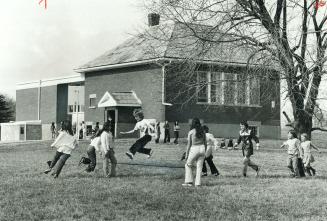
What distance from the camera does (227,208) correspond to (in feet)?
34.0

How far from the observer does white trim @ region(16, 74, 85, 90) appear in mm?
49766

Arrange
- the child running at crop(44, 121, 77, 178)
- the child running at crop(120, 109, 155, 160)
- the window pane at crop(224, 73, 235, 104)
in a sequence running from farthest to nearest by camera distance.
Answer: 1. the window pane at crop(224, 73, 235, 104)
2. the child running at crop(120, 109, 155, 160)
3. the child running at crop(44, 121, 77, 178)

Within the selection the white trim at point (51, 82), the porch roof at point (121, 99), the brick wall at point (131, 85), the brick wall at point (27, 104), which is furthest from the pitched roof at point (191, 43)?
the brick wall at point (27, 104)

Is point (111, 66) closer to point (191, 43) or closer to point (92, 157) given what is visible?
point (191, 43)

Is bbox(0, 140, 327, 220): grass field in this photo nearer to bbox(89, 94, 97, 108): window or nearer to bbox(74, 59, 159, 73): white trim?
bbox(74, 59, 159, 73): white trim

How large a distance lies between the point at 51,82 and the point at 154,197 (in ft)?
144

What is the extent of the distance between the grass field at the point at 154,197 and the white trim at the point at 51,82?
33.3m

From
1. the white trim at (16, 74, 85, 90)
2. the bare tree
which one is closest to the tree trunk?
the bare tree

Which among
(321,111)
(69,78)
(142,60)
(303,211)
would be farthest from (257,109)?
(303,211)

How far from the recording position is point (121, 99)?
1576 inches

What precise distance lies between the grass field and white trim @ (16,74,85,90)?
33.3m

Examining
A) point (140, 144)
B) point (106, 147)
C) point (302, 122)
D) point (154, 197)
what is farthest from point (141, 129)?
point (302, 122)

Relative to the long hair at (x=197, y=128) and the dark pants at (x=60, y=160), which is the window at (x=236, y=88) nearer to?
the long hair at (x=197, y=128)

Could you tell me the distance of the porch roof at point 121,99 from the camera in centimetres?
3966
